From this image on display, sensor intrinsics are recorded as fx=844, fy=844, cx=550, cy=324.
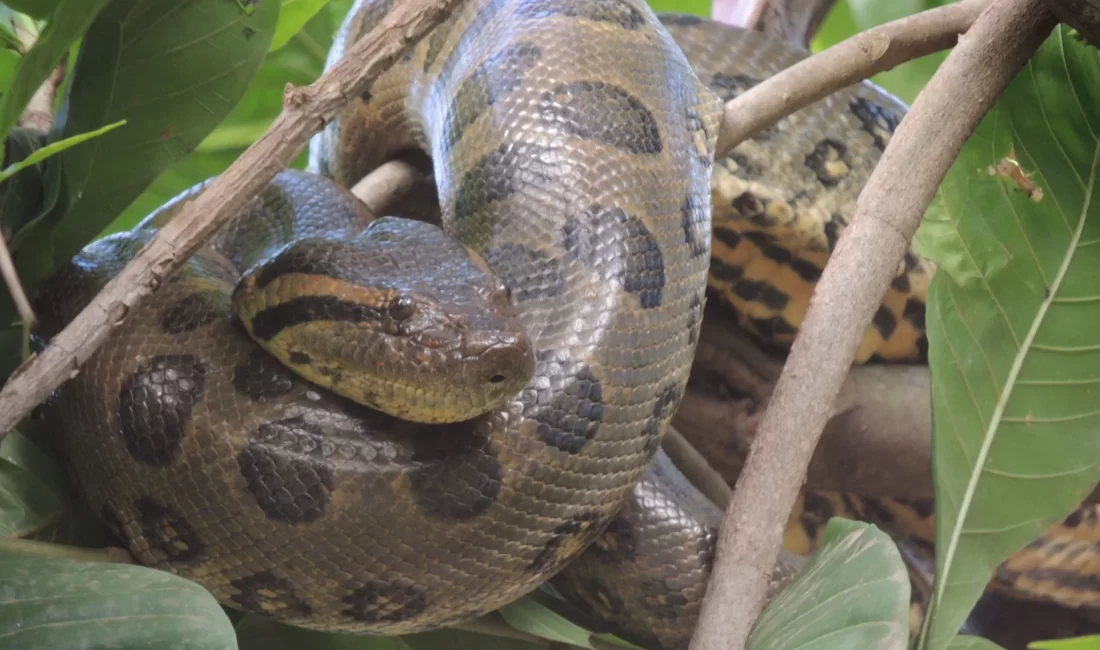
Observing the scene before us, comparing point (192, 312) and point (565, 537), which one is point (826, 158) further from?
point (192, 312)

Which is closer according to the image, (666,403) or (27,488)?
(27,488)

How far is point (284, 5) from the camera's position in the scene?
1.50 metres

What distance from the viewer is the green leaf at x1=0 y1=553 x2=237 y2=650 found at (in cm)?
83

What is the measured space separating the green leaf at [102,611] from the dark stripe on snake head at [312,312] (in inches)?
15.0

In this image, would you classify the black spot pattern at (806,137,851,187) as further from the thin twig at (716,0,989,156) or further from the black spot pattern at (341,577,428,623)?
the black spot pattern at (341,577,428,623)

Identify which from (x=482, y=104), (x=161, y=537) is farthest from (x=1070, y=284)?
(x=161, y=537)

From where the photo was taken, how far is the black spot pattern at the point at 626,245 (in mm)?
1219

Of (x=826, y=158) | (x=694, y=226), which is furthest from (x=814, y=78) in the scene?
(x=826, y=158)

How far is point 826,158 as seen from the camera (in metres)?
1.96

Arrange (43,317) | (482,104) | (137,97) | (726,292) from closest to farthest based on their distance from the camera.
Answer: (137,97), (43,317), (482,104), (726,292)

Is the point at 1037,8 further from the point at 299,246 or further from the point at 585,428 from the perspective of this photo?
the point at 299,246

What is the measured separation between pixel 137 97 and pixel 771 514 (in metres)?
1.05

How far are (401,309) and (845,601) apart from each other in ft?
2.13

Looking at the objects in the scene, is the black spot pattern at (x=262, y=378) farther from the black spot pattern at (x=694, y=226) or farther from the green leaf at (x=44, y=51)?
the black spot pattern at (x=694, y=226)
